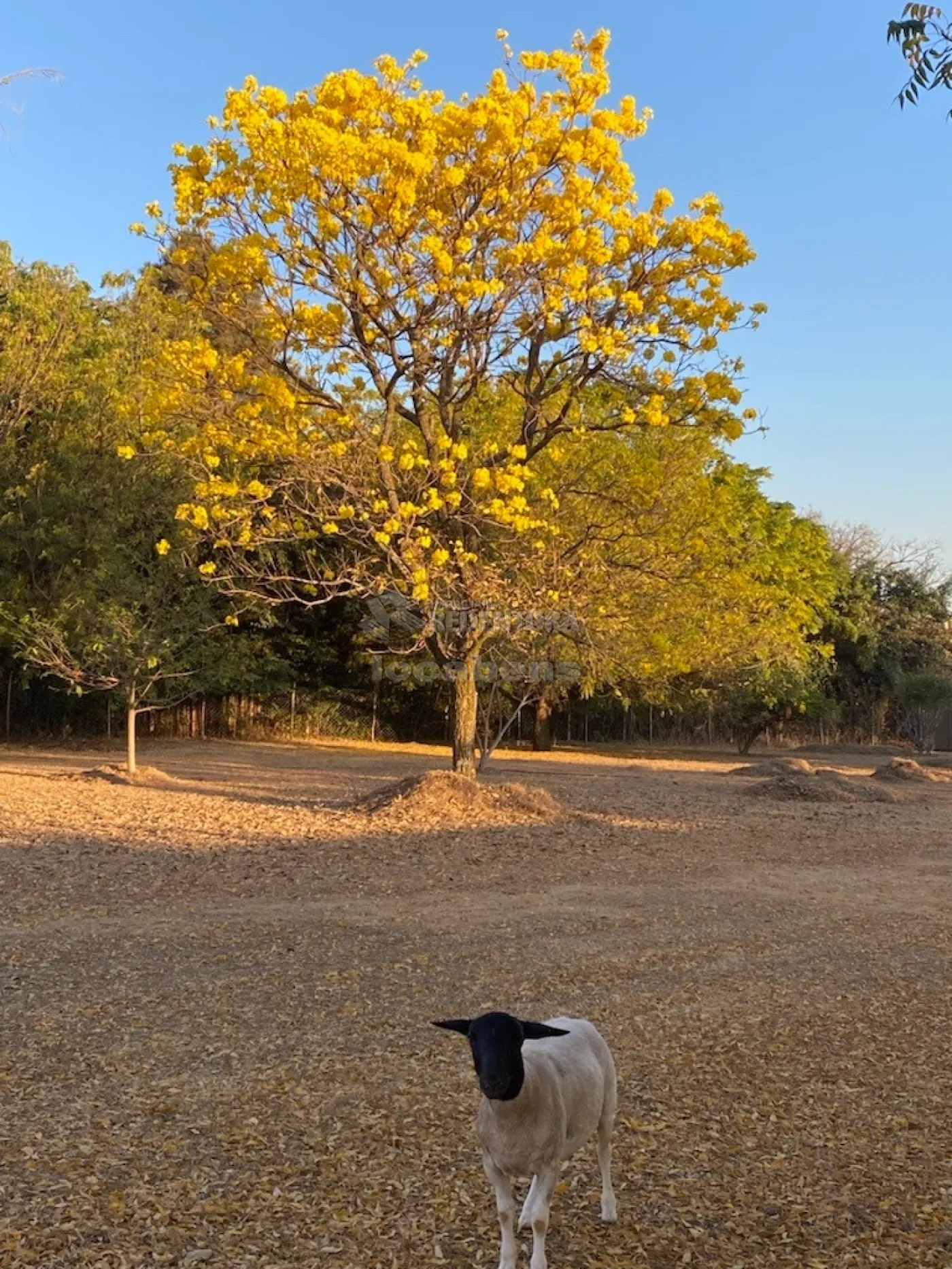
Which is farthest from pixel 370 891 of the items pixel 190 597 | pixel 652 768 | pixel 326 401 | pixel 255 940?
pixel 652 768

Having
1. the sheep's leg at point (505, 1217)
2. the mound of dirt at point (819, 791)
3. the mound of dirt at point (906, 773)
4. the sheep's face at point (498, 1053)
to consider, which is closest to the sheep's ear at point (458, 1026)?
the sheep's face at point (498, 1053)

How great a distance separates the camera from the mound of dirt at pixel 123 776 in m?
16.1

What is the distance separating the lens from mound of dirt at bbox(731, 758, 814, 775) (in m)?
19.4

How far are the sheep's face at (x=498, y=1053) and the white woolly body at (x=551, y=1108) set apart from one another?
0.08 meters

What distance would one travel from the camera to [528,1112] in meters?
3.26

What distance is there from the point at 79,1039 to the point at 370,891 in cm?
378

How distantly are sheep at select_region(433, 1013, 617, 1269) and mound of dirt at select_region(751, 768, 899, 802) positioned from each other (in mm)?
12574

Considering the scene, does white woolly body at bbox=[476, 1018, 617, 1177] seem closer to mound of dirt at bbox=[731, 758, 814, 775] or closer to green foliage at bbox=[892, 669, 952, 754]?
mound of dirt at bbox=[731, 758, 814, 775]

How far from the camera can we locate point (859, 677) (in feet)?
113

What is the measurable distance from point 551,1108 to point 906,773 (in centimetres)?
1798

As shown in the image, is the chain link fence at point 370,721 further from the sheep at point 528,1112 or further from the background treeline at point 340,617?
the sheep at point 528,1112

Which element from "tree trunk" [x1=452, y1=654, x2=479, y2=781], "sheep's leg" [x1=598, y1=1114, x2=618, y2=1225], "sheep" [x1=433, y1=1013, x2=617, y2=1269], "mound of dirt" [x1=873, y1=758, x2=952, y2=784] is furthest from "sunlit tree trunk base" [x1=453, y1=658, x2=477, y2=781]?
"sheep" [x1=433, y1=1013, x2=617, y2=1269]

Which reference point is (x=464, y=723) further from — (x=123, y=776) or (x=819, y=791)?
(x=123, y=776)

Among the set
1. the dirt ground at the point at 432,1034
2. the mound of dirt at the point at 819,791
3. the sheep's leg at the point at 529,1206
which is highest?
the mound of dirt at the point at 819,791
